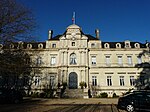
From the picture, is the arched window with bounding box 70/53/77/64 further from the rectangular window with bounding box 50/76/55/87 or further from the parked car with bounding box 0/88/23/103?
the parked car with bounding box 0/88/23/103

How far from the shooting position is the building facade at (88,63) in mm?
29578

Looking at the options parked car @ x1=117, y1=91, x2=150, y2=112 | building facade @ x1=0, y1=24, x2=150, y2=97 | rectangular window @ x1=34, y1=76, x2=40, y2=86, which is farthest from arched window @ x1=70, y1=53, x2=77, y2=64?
parked car @ x1=117, y1=91, x2=150, y2=112

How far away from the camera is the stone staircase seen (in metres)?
26.1

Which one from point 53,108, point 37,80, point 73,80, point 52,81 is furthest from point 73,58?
point 53,108

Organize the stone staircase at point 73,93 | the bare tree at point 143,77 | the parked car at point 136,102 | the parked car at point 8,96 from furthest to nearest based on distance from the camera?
the bare tree at point 143,77, the stone staircase at point 73,93, the parked car at point 8,96, the parked car at point 136,102

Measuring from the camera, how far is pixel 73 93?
26594 millimetres

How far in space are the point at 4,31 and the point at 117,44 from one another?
22953 millimetres

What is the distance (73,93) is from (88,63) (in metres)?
6.79

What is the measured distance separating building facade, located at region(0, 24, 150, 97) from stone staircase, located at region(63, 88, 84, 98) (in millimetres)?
1716

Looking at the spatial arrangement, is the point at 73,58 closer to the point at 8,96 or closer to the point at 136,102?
the point at 8,96

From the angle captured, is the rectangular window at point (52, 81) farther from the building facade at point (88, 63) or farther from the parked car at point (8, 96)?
the parked car at point (8, 96)

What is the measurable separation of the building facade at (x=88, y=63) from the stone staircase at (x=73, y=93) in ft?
5.63

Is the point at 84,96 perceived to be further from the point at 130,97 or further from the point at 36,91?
the point at 130,97

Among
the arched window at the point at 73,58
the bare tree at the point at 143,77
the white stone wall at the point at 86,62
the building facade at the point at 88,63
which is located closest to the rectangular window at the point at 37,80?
the building facade at the point at 88,63
